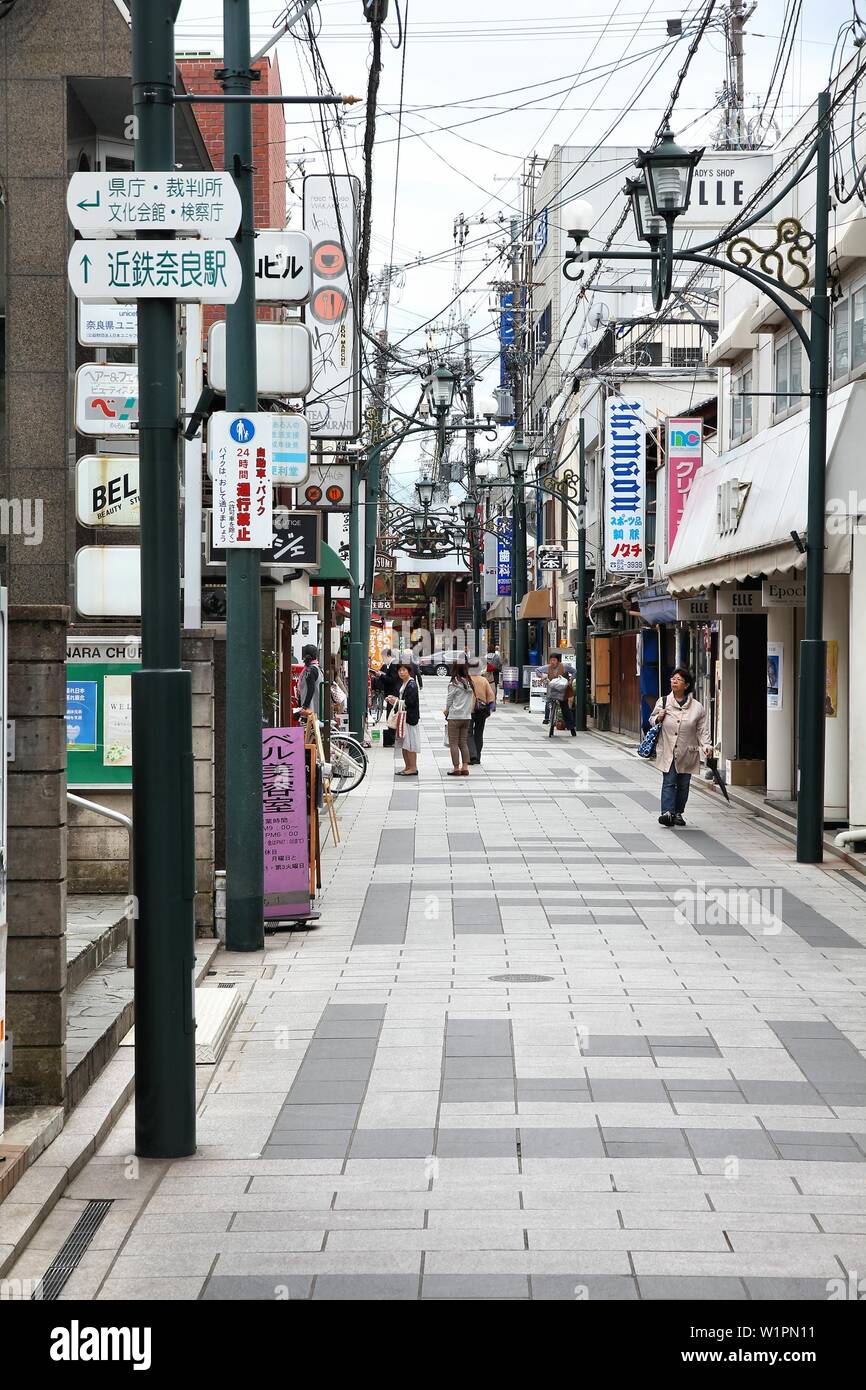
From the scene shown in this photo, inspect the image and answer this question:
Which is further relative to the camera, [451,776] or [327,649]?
[327,649]

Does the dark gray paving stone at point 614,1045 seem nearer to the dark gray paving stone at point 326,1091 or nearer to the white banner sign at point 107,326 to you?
the dark gray paving stone at point 326,1091

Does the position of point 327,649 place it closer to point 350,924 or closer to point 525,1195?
point 350,924

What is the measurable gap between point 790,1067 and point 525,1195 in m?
2.48

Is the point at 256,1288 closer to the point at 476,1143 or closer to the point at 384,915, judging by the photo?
the point at 476,1143

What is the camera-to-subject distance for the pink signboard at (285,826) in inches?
482

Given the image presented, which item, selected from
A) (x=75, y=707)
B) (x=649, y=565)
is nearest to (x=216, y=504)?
(x=75, y=707)

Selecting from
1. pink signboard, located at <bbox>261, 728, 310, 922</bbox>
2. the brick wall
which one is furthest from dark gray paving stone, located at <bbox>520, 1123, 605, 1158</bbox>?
the brick wall

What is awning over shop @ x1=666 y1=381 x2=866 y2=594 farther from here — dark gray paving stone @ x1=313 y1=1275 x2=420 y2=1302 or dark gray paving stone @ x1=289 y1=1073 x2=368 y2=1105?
dark gray paving stone @ x1=313 y1=1275 x2=420 y2=1302

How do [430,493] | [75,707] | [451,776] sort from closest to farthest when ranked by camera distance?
[75,707], [451,776], [430,493]

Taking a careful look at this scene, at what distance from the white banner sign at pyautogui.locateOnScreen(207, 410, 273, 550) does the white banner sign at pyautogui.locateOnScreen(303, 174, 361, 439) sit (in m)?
10.2

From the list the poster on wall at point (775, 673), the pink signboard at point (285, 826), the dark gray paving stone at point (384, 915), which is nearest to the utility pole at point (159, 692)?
the dark gray paving stone at point (384, 915)

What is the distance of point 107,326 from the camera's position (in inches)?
386

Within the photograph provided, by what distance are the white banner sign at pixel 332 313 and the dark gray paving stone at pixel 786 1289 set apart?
16.8m

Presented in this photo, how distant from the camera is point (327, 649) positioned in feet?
113
